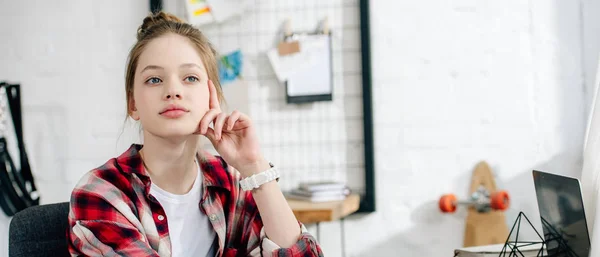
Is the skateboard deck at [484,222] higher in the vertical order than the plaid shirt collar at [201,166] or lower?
lower

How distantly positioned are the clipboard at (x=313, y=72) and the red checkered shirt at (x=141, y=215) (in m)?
0.92

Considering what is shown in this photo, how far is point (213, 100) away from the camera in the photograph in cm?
123

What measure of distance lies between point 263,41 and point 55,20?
77 cm

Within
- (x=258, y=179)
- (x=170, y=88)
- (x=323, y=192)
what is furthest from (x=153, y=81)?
(x=323, y=192)

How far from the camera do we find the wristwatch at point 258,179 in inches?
47.8

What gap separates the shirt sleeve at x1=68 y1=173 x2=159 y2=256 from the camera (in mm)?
1088

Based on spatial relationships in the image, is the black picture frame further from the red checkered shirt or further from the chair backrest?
the chair backrest

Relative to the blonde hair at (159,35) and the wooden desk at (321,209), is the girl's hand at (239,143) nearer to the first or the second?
the blonde hair at (159,35)

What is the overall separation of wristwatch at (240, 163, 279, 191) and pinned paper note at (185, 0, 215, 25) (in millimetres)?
1158

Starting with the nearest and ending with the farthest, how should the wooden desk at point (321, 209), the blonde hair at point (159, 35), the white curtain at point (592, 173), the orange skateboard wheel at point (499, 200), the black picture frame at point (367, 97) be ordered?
the white curtain at point (592, 173)
the blonde hair at point (159, 35)
the wooden desk at point (321, 209)
the orange skateboard wheel at point (499, 200)
the black picture frame at point (367, 97)

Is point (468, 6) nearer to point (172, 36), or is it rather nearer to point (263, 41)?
point (263, 41)

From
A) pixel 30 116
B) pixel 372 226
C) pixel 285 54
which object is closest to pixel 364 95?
pixel 285 54

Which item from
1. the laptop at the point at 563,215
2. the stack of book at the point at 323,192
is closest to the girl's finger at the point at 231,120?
the laptop at the point at 563,215

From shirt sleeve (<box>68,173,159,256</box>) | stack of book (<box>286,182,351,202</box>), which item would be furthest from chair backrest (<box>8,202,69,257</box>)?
stack of book (<box>286,182,351,202</box>)
